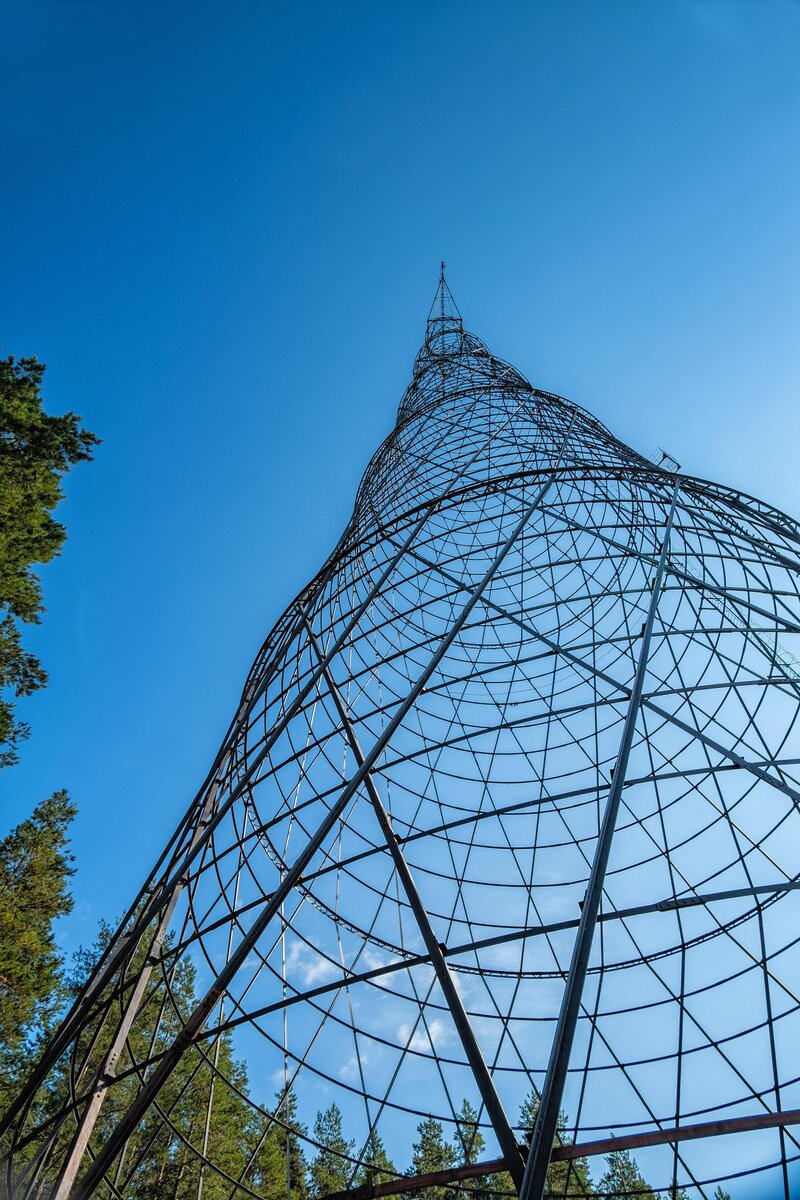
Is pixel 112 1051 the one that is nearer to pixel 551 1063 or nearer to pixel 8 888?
pixel 551 1063

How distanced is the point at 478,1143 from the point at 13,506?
105 ft

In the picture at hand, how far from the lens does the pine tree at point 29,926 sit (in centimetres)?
1616

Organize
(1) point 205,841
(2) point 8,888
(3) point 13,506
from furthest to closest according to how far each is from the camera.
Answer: (2) point 8,888, (3) point 13,506, (1) point 205,841

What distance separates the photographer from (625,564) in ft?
46.6

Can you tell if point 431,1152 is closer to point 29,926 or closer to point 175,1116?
point 175,1116

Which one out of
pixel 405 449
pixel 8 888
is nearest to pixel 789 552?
pixel 405 449

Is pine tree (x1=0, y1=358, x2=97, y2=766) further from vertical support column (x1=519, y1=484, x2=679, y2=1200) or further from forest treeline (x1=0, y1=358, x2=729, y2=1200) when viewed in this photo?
vertical support column (x1=519, y1=484, x2=679, y2=1200)

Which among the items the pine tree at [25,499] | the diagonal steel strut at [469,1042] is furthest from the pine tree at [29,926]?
the diagonal steel strut at [469,1042]

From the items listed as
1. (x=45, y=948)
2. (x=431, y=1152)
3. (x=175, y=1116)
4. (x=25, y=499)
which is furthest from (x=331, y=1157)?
(x=25, y=499)

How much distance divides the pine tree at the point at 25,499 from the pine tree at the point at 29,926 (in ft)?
15.8

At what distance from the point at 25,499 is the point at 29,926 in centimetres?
1209

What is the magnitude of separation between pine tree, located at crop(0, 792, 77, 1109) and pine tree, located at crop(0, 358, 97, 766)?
4828 millimetres

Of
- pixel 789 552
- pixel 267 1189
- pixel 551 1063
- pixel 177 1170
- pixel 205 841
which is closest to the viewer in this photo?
pixel 551 1063

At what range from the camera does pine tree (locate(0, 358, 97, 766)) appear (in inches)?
642
